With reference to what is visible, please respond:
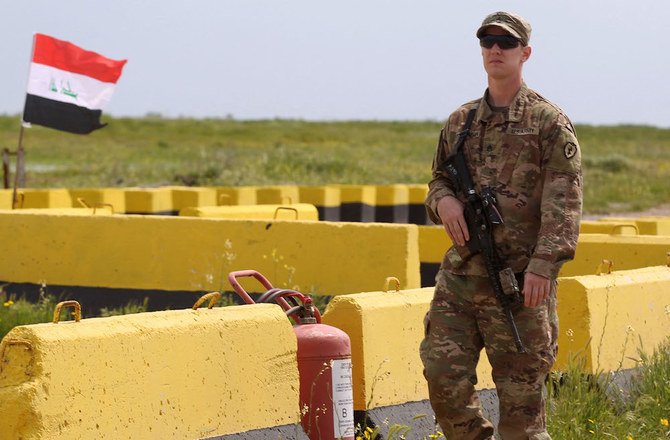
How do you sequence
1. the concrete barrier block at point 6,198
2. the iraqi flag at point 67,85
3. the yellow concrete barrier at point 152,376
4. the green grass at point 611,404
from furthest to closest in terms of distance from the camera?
1. the iraqi flag at point 67,85
2. the concrete barrier block at point 6,198
3. the green grass at point 611,404
4. the yellow concrete barrier at point 152,376

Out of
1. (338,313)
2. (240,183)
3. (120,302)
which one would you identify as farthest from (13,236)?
(240,183)

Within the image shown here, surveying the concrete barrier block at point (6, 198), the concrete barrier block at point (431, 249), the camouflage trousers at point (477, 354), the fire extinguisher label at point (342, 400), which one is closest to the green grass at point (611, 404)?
the camouflage trousers at point (477, 354)

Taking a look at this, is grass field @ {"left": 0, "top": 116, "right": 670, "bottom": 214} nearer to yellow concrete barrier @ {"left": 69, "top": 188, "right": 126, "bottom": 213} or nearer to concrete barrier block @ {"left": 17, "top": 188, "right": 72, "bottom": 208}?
yellow concrete barrier @ {"left": 69, "top": 188, "right": 126, "bottom": 213}

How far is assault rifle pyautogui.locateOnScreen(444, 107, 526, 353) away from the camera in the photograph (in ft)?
19.1

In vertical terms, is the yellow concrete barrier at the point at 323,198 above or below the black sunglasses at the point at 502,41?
below

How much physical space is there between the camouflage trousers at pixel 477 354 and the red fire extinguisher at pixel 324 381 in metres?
0.46

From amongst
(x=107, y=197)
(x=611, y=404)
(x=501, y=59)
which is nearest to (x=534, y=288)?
(x=501, y=59)

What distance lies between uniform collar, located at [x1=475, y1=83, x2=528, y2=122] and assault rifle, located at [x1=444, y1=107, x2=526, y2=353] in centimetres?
7

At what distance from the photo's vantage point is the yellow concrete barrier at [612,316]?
8.04 metres

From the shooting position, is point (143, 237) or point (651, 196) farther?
point (651, 196)

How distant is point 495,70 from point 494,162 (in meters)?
0.36

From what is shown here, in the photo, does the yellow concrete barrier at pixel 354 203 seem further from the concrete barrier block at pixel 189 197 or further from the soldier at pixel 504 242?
the soldier at pixel 504 242

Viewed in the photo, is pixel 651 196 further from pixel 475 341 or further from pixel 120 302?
pixel 475 341

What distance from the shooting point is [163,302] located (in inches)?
478
